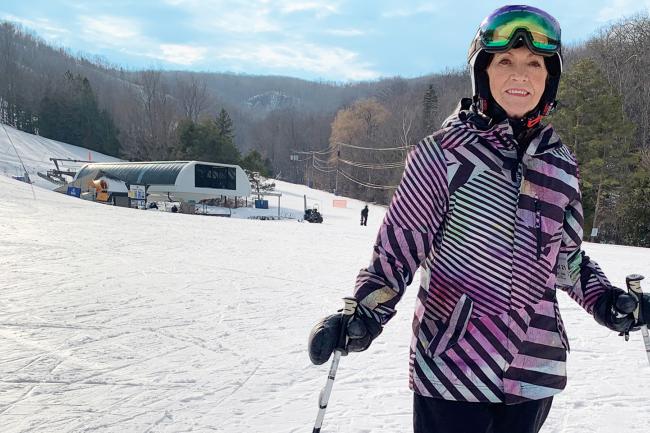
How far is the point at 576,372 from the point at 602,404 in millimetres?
609

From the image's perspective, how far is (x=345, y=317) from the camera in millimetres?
1416

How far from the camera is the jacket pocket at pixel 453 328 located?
4.47 ft

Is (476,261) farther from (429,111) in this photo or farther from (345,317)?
(429,111)

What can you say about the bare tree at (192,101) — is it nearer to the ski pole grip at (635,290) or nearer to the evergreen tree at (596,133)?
the evergreen tree at (596,133)

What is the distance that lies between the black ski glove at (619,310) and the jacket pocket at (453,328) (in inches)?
24.6

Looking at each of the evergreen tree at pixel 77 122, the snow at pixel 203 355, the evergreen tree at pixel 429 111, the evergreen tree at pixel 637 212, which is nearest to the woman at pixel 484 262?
the snow at pixel 203 355

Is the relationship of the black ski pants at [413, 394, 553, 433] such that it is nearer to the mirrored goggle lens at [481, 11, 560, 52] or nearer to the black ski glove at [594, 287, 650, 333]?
the black ski glove at [594, 287, 650, 333]

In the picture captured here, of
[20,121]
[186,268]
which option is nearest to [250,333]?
[186,268]

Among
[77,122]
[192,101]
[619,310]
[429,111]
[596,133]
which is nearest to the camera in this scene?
[619,310]

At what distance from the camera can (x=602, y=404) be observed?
3.28 m

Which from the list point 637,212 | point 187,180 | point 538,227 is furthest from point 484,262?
point 187,180

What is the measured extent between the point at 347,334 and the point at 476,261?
425 mm

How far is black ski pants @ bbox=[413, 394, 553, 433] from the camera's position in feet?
4.51

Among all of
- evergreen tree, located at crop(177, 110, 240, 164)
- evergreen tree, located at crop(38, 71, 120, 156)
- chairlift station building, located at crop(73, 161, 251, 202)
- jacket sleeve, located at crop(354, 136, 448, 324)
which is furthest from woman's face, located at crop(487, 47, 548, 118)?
evergreen tree, located at crop(38, 71, 120, 156)
